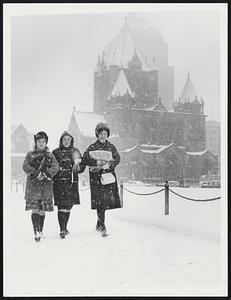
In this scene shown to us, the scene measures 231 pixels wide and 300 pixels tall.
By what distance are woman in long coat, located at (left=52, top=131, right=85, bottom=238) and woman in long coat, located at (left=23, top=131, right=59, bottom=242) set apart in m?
0.10

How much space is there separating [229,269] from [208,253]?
432 mm

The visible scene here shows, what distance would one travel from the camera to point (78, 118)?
20.7 feet

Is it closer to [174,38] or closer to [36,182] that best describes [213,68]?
[174,38]

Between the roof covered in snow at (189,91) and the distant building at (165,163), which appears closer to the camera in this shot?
the roof covered in snow at (189,91)

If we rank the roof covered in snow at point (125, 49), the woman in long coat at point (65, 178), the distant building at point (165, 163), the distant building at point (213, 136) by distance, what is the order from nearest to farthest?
the woman in long coat at point (65, 178), the distant building at point (213, 136), the roof covered in snow at point (125, 49), the distant building at point (165, 163)

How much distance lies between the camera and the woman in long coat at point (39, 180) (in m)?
5.65

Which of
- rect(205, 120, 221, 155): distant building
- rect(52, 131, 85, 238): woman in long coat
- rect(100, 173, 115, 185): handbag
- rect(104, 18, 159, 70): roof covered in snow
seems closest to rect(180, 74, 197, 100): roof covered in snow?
rect(205, 120, 221, 155): distant building

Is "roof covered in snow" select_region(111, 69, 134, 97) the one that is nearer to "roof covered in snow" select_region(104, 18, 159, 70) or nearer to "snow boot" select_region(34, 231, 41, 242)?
"roof covered in snow" select_region(104, 18, 159, 70)

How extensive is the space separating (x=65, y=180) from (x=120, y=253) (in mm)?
1389

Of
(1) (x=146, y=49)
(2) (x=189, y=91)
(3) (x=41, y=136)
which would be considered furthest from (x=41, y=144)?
(1) (x=146, y=49)

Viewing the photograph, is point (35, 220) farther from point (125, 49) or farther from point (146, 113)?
point (125, 49)

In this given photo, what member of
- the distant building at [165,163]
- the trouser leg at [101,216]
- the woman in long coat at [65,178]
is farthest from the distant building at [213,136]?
the woman in long coat at [65,178]

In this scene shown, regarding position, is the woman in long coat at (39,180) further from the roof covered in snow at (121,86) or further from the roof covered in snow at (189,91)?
the roof covered in snow at (189,91)

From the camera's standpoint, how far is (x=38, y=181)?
18.5ft
